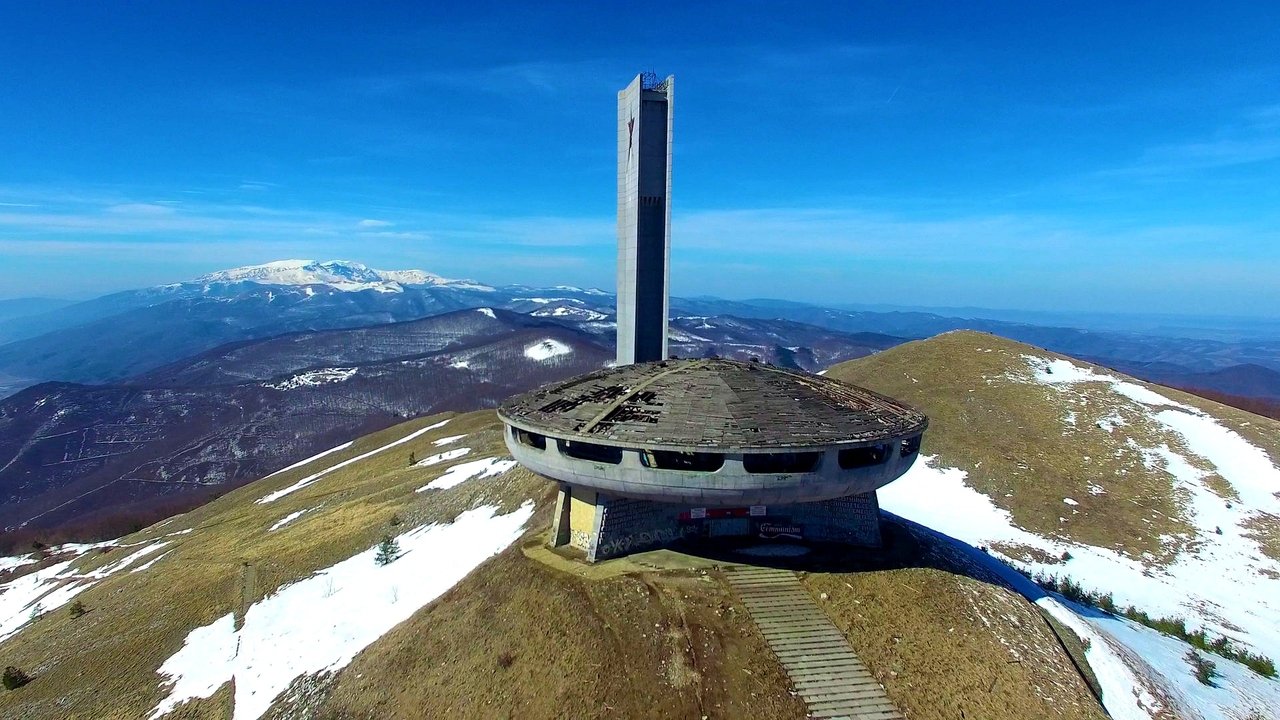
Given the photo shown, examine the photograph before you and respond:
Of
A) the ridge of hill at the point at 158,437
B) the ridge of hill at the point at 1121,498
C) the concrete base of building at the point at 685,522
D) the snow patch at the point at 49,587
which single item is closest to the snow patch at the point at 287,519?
the snow patch at the point at 49,587

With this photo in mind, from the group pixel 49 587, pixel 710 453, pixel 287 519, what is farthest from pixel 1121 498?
pixel 49 587

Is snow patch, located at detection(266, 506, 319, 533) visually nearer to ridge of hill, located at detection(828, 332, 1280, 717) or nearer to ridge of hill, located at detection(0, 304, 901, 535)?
ridge of hill, located at detection(828, 332, 1280, 717)

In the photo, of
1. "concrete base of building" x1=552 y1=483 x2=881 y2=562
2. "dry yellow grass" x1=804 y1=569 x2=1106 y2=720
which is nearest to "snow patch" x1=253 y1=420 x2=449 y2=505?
"concrete base of building" x1=552 y1=483 x2=881 y2=562

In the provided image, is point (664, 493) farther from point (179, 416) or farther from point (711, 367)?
point (179, 416)

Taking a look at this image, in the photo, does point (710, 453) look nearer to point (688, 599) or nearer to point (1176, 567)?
point (688, 599)

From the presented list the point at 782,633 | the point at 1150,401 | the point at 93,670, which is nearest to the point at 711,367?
the point at 782,633

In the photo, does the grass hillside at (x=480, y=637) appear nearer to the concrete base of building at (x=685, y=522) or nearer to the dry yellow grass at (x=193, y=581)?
the dry yellow grass at (x=193, y=581)
